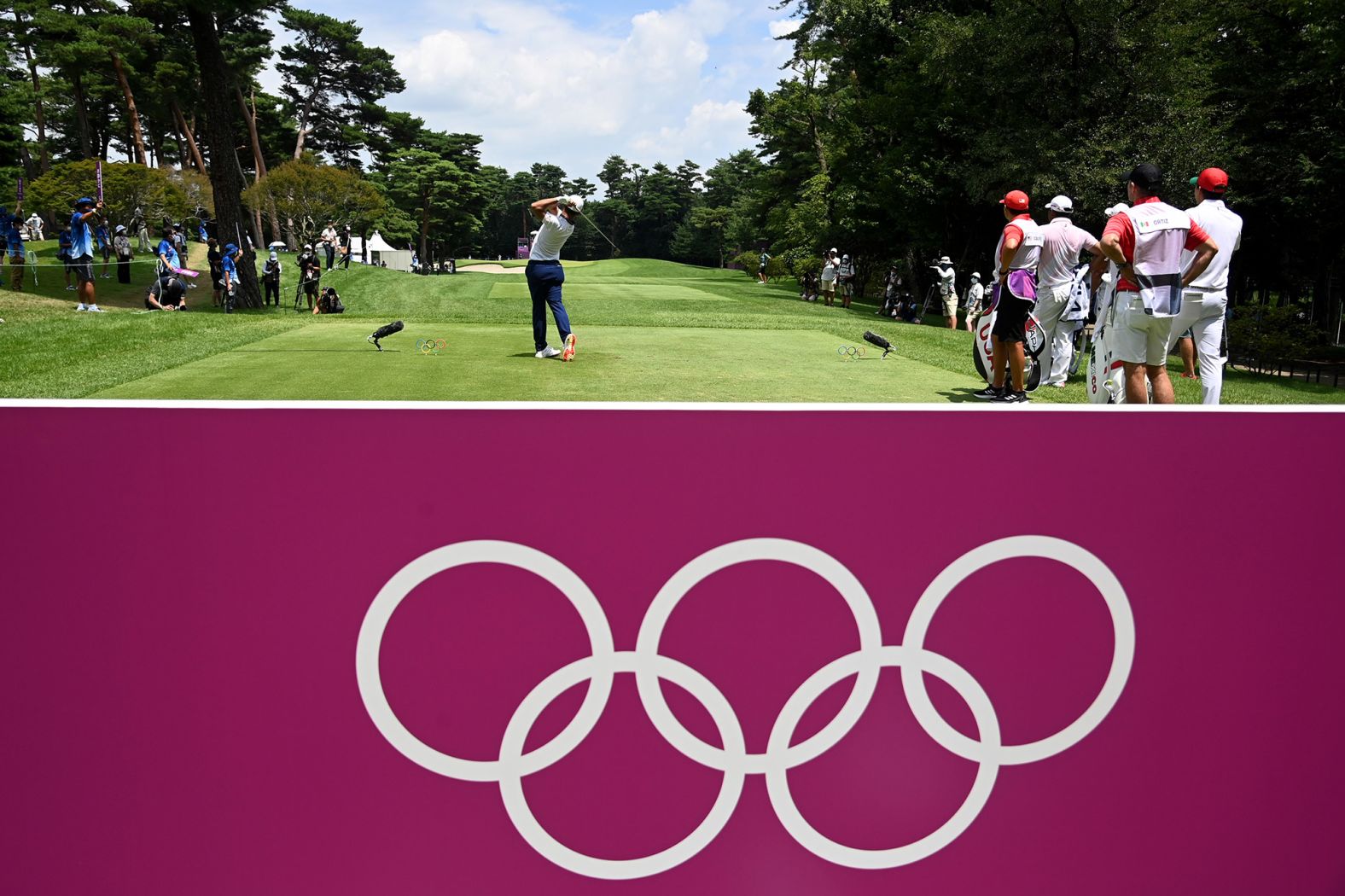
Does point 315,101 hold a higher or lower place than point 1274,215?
higher

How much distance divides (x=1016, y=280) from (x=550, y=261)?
19.0 ft

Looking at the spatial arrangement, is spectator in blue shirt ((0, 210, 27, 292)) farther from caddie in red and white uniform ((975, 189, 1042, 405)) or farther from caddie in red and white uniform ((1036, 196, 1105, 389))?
caddie in red and white uniform ((975, 189, 1042, 405))

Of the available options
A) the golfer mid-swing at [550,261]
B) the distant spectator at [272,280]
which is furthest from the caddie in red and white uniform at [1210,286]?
the distant spectator at [272,280]

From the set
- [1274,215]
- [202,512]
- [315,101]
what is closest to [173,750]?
[202,512]

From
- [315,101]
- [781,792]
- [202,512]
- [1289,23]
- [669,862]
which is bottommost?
[669,862]

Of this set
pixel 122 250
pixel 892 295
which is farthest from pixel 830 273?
pixel 122 250

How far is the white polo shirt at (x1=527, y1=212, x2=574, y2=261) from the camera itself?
452 inches

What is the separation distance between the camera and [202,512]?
6.63 feet

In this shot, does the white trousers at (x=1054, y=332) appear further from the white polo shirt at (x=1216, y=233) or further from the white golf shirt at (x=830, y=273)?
the white golf shirt at (x=830, y=273)

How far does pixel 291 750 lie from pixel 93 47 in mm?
43294

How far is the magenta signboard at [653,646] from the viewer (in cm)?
203

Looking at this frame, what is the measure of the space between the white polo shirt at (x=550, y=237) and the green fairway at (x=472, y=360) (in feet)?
4.68

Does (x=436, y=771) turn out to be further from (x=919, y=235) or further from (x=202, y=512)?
(x=919, y=235)

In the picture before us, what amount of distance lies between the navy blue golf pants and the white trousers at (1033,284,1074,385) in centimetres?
558
